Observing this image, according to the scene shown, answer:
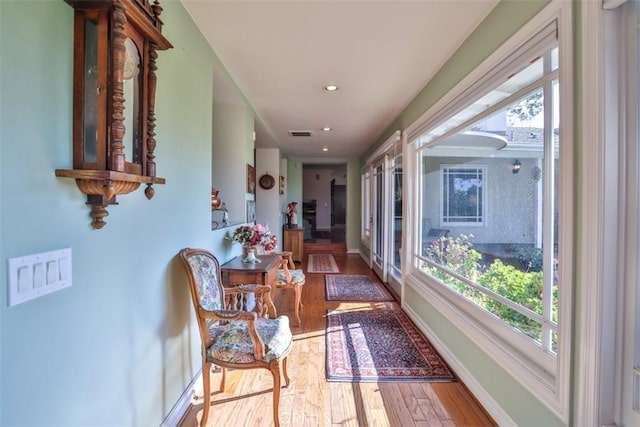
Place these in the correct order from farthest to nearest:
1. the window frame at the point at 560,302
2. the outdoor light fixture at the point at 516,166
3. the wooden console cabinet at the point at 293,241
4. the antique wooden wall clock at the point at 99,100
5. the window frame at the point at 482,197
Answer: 1. the wooden console cabinet at the point at 293,241
2. the window frame at the point at 482,197
3. the outdoor light fixture at the point at 516,166
4. the window frame at the point at 560,302
5. the antique wooden wall clock at the point at 99,100

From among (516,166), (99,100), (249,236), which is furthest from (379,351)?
(99,100)

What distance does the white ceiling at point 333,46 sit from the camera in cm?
187

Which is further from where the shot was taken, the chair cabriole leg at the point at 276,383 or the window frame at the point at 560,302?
the chair cabriole leg at the point at 276,383

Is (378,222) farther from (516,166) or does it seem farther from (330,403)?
(330,403)

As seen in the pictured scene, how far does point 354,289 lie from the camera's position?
4605mm

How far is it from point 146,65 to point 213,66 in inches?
48.0

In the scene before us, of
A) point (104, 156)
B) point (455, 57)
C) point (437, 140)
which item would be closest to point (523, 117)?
point (455, 57)

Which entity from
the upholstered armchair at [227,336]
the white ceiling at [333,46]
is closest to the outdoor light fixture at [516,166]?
the white ceiling at [333,46]

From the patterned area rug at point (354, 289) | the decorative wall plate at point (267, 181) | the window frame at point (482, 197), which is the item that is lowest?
the patterned area rug at point (354, 289)

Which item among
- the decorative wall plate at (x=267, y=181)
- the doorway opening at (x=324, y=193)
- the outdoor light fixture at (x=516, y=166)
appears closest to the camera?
the outdoor light fixture at (x=516, y=166)

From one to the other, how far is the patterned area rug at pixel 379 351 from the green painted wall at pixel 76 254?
122cm

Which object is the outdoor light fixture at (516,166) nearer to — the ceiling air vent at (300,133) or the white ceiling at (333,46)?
the white ceiling at (333,46)

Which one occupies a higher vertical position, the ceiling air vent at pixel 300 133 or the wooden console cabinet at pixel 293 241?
the ceiling air vent at pixel 300 133

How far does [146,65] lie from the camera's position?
131 centimetres
